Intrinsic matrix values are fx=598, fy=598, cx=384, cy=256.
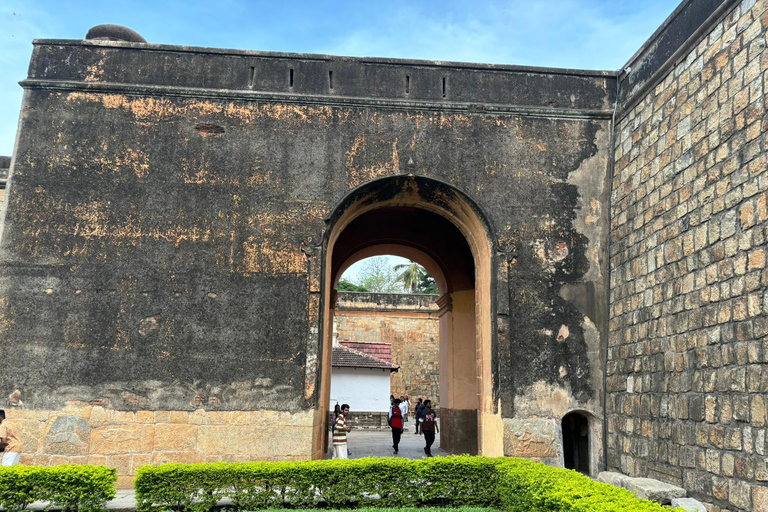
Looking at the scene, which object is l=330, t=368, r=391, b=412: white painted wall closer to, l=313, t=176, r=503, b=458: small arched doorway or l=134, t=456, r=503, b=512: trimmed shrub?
l=313, t=176, r=503, b=458: small arched doorway

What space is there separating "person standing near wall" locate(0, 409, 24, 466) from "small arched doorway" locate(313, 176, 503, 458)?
13.3 ft

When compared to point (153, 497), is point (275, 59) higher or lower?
higher

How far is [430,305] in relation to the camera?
2278 cm

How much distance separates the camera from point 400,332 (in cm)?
2250

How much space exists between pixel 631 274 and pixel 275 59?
5.80 m

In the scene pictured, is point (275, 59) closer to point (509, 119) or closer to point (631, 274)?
point (509, 119)

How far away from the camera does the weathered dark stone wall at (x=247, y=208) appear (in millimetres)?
7703

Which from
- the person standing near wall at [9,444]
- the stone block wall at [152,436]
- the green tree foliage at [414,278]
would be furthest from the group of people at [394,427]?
the green tree foliage at [414,278]

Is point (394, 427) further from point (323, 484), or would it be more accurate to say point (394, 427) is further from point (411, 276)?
point (411, 276)

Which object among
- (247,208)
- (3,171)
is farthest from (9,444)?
(3,171)

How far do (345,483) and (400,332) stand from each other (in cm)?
1618

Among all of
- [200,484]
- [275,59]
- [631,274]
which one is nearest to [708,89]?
[631,274]

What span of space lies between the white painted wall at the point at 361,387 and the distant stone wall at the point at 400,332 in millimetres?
3568

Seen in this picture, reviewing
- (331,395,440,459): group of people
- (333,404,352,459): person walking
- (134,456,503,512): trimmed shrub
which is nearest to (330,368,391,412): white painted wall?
(331,395,440,459): group of people
